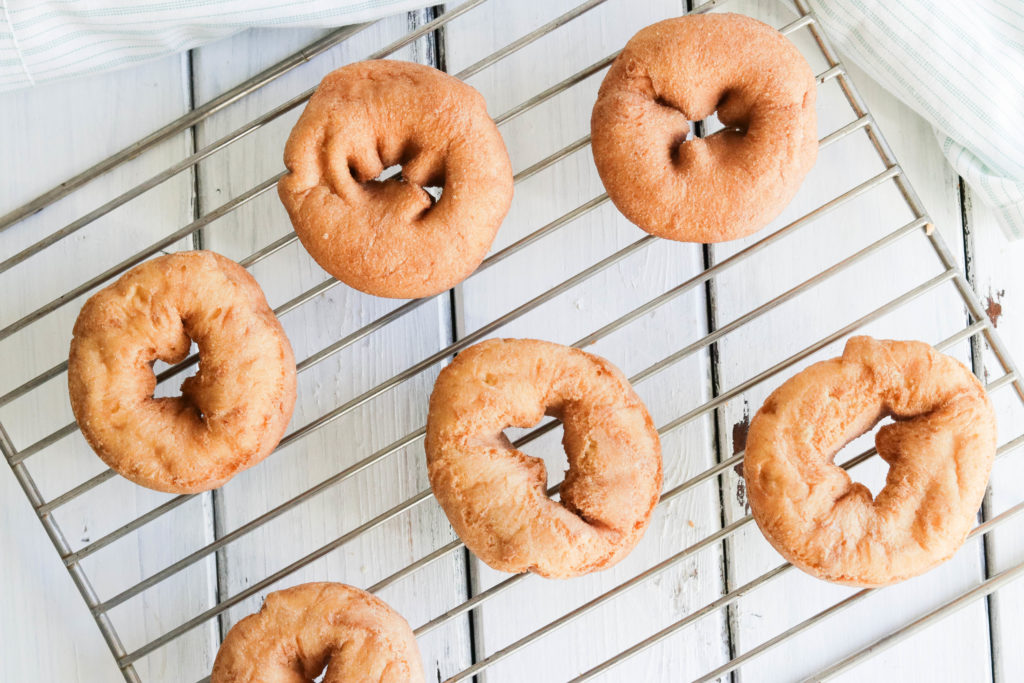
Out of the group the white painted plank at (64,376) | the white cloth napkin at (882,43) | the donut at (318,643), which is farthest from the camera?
the white painted plank at (64,376)

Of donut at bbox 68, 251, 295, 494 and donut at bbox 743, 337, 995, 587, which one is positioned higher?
donut at bbox 68, 251, 295, 494

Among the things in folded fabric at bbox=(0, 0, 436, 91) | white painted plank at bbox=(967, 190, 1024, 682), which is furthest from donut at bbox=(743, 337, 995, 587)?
folded fabric at bbox=(0, 0, 436, 91)

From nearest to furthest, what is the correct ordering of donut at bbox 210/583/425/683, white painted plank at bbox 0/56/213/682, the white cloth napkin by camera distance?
donut at bbox 210/583/425/683
the white cloth napkin
white painted plank at bbox 0/56/213/682

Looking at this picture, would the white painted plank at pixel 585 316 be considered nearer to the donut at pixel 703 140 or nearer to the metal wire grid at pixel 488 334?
the metal wire grid at pixel 488 334

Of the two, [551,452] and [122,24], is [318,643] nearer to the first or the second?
[551,452]

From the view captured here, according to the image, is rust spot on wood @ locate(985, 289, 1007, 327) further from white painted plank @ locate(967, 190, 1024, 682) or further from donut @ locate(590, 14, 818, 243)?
donut @ locate(590, 14, 818, 243)

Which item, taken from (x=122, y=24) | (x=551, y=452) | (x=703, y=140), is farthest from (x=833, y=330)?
(x=122, y=24)

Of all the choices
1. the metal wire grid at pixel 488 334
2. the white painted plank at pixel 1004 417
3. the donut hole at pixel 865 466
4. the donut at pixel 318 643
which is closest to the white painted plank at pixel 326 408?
the metal wire grid at pixel 488 334
